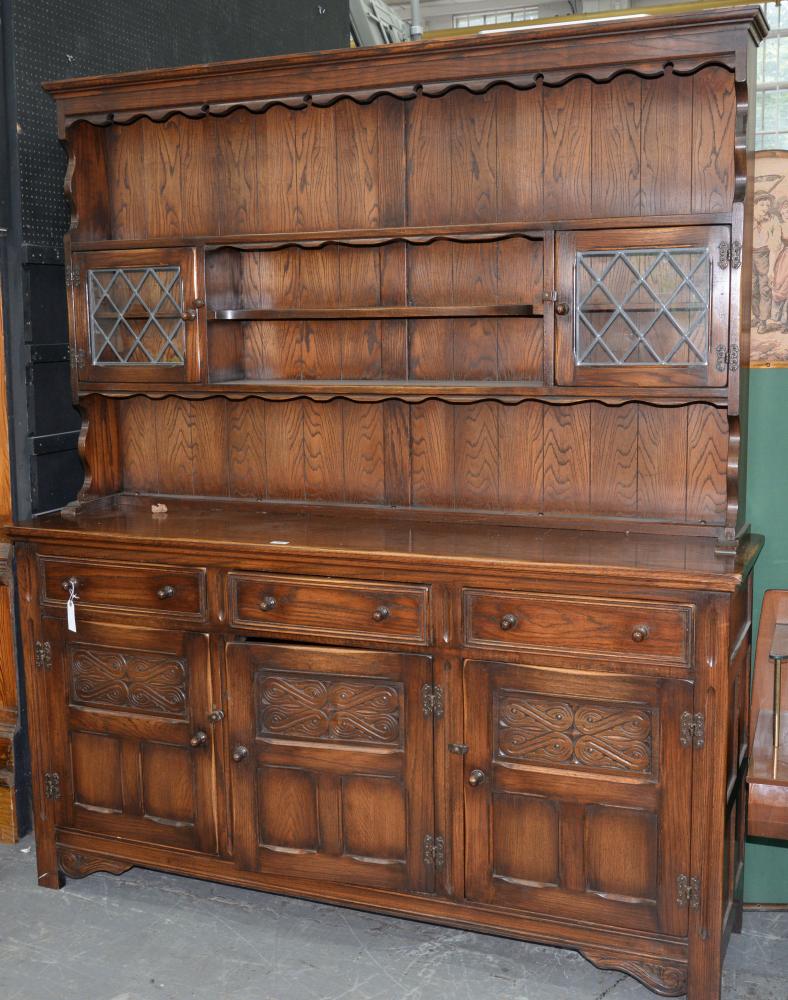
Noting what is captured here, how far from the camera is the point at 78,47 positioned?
3.82 meters

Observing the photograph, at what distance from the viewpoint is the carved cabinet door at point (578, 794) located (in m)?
2.80

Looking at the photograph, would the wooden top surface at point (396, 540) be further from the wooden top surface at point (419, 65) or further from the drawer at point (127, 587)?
the wooden top surface at point (419, 65)

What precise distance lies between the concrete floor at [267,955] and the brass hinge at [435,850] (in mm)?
283

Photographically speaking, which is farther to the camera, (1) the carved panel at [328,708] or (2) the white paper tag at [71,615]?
(2) the white paper tag at [71,615]

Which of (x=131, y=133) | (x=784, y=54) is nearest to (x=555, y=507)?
(x=131, y=133)

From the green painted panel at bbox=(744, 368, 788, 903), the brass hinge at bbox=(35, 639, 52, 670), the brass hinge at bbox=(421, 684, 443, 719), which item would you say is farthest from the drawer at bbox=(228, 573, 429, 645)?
the green painted panel at bbox=(744, 368, 788, 903)

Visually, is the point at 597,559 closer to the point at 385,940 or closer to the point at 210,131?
the point at 385,940

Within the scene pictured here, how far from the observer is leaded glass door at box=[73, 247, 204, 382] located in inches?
136

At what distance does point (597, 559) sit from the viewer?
286 cm

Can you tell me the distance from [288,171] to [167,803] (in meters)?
2.06

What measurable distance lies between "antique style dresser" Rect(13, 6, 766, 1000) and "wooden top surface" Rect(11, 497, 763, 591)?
0.02 m

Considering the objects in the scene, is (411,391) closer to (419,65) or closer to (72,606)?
(419,65)

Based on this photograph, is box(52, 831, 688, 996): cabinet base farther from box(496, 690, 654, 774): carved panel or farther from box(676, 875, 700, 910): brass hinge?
box(496, 690, 654, 774): carved panel

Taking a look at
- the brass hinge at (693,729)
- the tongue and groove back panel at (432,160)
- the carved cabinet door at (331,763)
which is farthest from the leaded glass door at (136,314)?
the brass hinge at (693,729)
